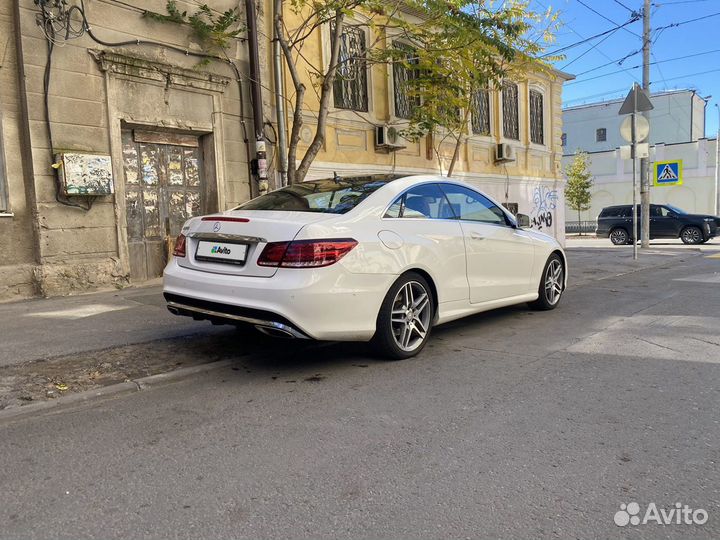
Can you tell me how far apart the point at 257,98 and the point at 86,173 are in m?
3.25

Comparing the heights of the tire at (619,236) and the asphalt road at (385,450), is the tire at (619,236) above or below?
above

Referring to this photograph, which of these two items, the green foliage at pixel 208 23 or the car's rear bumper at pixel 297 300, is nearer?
the car's rear bumper at pixel 297 300

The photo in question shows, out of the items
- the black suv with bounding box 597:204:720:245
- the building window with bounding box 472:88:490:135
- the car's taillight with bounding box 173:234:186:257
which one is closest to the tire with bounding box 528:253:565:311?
the car's taillight with bounding box 173:234:186:257

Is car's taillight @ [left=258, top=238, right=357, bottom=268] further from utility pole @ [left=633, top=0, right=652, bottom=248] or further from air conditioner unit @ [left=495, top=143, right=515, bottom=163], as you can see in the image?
utility pole @ [left=633, top=0, right=652, bottom=248]

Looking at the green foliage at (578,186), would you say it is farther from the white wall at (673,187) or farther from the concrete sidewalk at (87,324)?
the concrete sidewalk at (87,324)

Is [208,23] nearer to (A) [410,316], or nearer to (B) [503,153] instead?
(A) [410,316]

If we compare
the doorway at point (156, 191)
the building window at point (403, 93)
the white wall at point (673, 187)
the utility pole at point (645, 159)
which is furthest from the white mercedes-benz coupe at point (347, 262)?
the white wall at point (673, 187)

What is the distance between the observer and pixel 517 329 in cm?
606

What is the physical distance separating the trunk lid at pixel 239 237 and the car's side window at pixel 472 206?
5.46ft

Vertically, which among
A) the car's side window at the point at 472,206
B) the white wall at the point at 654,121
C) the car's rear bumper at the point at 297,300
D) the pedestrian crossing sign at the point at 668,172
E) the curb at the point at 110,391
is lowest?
the curb at the point at 110,391

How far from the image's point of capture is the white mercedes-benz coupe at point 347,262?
13.5ft

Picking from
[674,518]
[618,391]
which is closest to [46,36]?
[618,391]

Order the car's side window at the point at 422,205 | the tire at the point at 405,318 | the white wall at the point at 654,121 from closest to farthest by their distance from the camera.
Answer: the tire at the point at 405,318 < the car's side window at the point at 422,205 < the white wall at the point at 654,121

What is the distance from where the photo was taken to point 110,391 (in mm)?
4008
